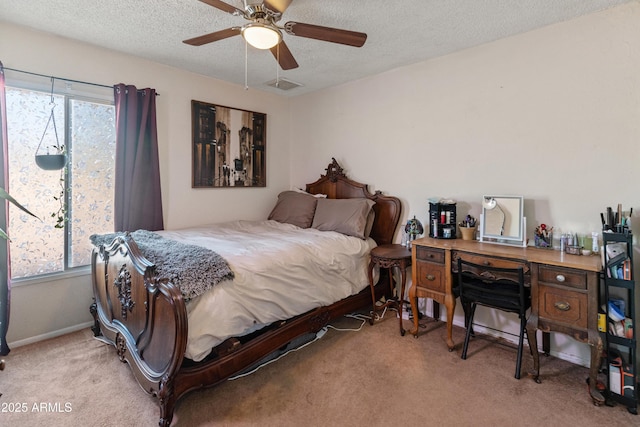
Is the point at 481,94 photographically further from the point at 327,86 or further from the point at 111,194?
the point at 111,194

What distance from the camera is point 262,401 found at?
191cm

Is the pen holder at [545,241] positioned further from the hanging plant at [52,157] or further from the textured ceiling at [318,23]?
the hanging plant at [52,157]

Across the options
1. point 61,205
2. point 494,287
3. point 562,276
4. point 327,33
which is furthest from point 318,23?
point 61,205

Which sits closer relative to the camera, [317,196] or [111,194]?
[111,194]

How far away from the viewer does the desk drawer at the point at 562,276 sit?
1925 millimetres

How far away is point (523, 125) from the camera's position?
2559 millimetres

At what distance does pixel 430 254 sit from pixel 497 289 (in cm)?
55

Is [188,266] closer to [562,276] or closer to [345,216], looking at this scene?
[345,216]

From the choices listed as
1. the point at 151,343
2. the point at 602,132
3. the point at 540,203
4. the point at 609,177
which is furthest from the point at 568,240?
the point at 151,343

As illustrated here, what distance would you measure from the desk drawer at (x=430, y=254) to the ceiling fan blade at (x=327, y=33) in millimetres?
1633

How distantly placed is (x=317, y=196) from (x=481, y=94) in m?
2.01

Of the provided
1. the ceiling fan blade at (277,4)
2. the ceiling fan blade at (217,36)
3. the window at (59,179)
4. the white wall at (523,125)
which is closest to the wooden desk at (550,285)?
the white wall at (523,125)

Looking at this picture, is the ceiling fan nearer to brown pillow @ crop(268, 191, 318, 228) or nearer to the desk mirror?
the desk mirror

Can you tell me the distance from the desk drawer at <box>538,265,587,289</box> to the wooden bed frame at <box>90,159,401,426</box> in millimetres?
1504
